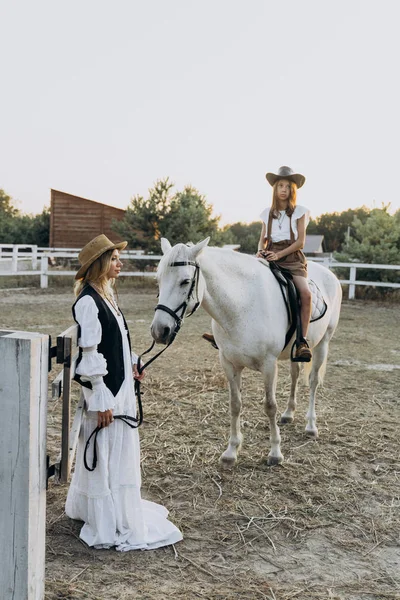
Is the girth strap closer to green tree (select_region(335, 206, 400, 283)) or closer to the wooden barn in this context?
green tree (select_region(335, 206, 400, 283))

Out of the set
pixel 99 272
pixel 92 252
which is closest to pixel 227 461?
pixel 99 272

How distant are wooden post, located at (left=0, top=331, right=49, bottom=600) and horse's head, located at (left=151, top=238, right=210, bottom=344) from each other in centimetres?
125

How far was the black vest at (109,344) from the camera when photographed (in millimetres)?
2777

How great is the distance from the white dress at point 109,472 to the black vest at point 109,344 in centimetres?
5

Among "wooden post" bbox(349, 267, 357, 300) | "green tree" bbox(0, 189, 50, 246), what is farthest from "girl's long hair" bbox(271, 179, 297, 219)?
"green tree" bbox(0, 189, 50, 246)

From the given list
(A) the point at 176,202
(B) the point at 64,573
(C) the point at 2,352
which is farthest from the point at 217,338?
(A) the point at 176,202

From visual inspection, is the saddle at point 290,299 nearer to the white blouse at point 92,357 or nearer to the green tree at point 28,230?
the white blouse at point 92,357

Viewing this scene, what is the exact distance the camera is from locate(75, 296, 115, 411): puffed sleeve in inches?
105

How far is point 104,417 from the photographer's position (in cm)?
272

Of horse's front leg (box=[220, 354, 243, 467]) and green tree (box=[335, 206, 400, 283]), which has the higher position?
green tree (box=[335, 206, 400, 283])

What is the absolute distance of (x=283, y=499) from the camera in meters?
3.54

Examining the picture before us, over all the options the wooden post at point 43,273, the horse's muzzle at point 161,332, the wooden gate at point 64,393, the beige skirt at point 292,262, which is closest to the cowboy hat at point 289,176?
the beige skirt at point 292,262

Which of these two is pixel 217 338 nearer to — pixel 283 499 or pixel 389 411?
pixel 283 499

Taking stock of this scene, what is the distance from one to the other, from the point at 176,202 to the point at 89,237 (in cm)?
727
